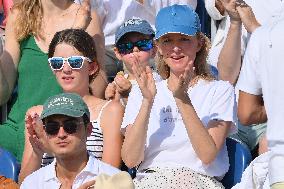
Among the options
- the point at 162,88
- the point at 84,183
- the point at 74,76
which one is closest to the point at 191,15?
the point at 162,88

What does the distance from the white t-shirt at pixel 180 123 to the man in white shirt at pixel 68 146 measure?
36 cm

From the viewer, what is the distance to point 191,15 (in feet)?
15.5

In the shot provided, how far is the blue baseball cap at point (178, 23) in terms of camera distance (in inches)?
183

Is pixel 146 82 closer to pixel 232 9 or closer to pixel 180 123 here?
pixel 180 123

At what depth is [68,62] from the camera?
500cm

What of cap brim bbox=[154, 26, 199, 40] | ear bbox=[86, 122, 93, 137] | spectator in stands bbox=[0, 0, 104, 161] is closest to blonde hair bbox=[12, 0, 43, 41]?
spectator in stands bbox=[0, 0, 104, 161]

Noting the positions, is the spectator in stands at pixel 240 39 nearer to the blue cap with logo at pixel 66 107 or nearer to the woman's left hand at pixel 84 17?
the woman's left hand at pixel 84 17

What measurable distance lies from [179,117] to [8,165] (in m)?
1.09

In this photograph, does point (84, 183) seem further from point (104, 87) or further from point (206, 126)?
point (104, 87)

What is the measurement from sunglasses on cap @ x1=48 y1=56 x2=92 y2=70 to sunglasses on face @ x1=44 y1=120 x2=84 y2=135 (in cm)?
72

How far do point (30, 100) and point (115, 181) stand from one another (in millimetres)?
1976

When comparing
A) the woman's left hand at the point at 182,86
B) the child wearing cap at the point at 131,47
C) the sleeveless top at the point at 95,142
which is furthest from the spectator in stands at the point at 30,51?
the woman's left hand at the point at 182,86

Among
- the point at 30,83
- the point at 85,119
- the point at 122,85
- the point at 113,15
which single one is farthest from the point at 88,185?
the point at 113,15

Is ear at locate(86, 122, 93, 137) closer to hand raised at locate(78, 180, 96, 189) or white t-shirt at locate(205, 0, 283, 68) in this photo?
hand raised at locate(78, 180, 96, 189)
